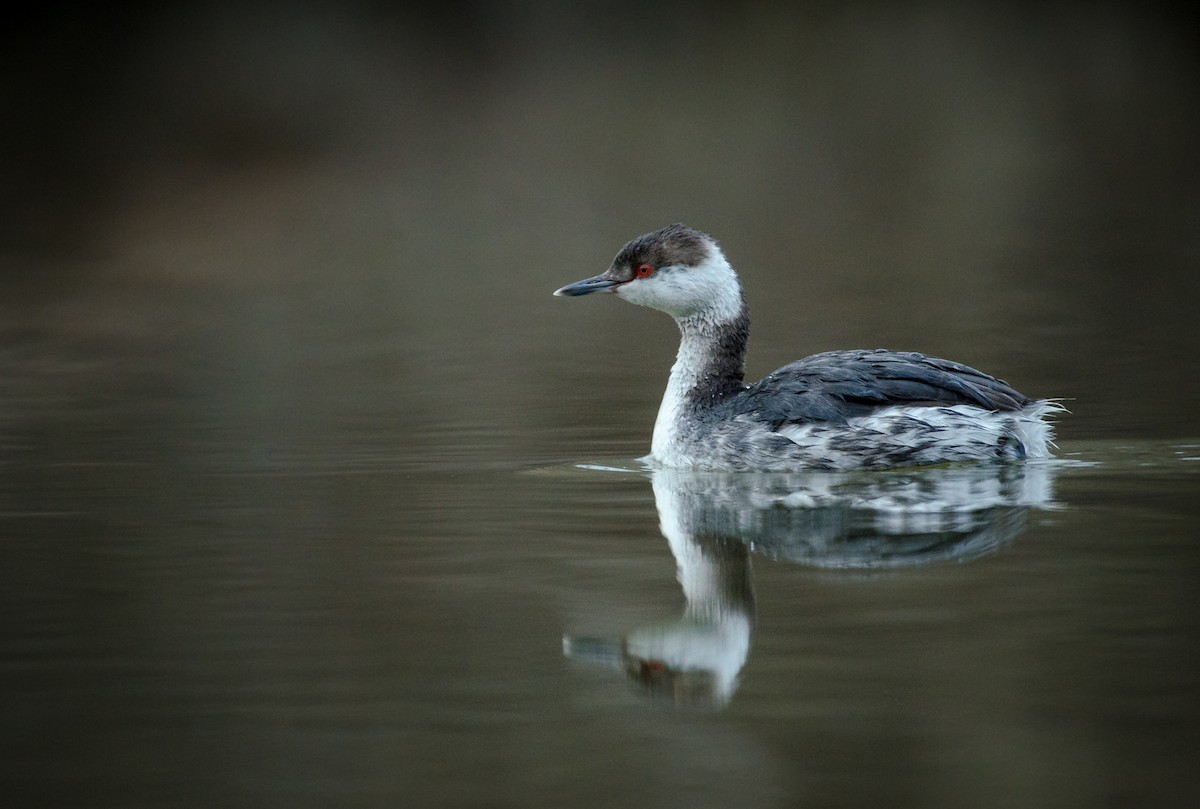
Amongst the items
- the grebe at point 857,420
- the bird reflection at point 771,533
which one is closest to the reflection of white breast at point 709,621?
the bird reflection at point 771,533

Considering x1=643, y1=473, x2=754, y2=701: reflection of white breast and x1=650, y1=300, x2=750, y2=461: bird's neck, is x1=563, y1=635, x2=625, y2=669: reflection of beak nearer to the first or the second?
x1=643, y1=473, x2=754, y2=701: reflection of white breast

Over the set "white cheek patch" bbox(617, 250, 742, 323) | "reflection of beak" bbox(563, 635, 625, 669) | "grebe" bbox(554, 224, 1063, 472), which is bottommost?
"reflection of beak" bbox(563, 635, 625, 669)

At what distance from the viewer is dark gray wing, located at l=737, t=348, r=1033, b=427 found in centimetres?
728

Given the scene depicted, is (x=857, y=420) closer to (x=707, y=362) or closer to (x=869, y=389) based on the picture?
(x=869, y=389)

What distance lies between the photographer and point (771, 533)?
6160 mm

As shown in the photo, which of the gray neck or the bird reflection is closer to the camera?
the bird reflection

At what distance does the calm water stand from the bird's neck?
397mm

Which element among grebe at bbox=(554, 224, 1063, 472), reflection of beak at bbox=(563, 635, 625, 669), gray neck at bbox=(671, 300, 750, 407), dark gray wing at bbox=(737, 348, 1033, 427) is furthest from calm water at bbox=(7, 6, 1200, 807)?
gray neck at bbox=(671, 300, 750, 407)

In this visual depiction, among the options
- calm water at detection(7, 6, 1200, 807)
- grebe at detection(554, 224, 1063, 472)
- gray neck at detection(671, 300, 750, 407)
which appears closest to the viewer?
calm water at detection(7, 6, 1200, 807)

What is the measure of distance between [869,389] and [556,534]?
169 centimetres

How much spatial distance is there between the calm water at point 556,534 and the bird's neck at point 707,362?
0.40 m

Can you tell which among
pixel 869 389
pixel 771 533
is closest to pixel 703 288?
pixel 869 389

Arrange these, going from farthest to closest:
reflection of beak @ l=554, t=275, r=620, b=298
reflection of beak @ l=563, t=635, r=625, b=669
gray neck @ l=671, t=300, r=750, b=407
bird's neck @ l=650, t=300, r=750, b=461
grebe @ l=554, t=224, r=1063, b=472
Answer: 1. reflection of beak @ l=554, t=275, r=620, b=298
2. gray neck @ l=671, t=300, r=750, b=407
3. bird's neck @ l=650, t=300, r=750, b=461
4. grebe @ l=554, t=224, r=1063, b=472
5. reflection of beak @ l=563, t=635, r=625, b=669

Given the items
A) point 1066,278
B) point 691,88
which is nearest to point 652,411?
point 1066,278
